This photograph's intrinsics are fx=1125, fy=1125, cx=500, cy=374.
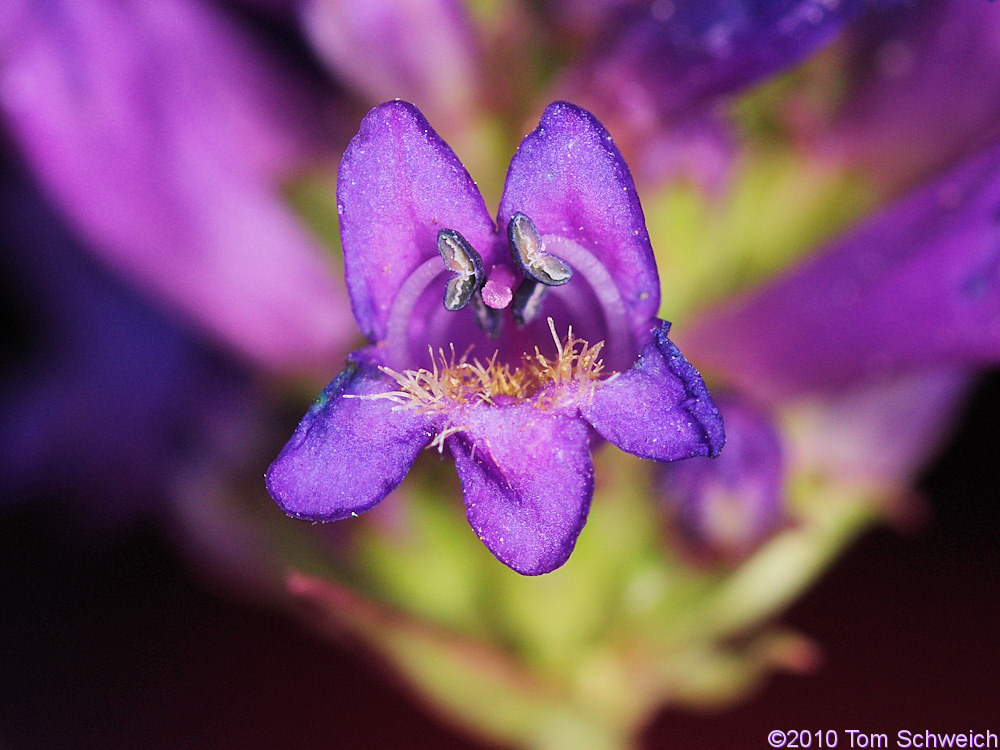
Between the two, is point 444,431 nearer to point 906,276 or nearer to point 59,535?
point 906,276

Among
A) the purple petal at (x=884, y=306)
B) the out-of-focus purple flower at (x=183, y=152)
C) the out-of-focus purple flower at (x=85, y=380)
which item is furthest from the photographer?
the out-of-focus purple flower at (x=85, y=380)

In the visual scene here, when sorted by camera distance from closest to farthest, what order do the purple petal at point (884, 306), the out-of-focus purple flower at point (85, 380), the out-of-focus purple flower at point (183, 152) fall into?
the purple petal at point (884, 306), the out-of-focus purple flower at point (183, 152), the out-of-focus purple flower at point (85, 380)

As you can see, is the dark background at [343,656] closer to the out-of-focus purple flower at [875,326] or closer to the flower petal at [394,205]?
the out-of-focus purple flower at [875,326]

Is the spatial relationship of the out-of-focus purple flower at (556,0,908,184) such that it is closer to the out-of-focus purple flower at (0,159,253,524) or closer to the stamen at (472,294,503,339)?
the stamen at (472,294,503,339)

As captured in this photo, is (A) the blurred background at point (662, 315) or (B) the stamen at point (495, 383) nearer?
(B) the stamen at point (495, 383)

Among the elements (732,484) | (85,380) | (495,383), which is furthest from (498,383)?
(85,380)

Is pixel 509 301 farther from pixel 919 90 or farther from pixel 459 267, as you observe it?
pixel 919 90

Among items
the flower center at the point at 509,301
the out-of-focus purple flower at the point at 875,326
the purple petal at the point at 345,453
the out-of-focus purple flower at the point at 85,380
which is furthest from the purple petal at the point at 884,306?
the out-of-focus purple flower at the point at 85,380

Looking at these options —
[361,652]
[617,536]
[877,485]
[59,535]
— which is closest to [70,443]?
[59,535]
